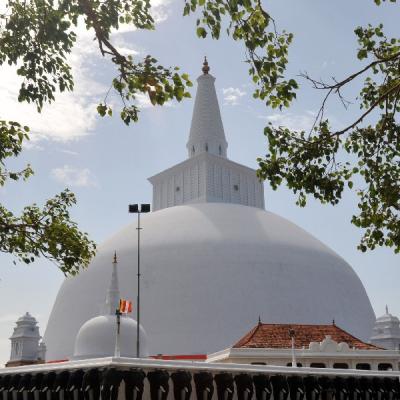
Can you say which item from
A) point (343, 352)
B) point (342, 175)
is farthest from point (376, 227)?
point (343, 352)

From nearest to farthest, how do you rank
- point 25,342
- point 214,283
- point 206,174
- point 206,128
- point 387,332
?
point 214,283 < point 387,332 < point 25,342 < point 206,174 < point 206,128

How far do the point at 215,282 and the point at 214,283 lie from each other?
0.32 ft

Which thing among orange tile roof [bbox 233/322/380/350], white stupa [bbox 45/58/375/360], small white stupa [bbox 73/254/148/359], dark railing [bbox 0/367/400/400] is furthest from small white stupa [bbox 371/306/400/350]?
dark railing [bbox 0/367/400/400]

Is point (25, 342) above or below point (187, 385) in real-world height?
above

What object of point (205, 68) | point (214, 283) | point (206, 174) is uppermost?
point (205, 68)

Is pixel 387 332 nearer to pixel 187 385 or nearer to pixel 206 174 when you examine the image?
pixel 206 174

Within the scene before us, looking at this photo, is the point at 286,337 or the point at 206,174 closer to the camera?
the point at 286,337

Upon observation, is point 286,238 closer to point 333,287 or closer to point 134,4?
point 333,287

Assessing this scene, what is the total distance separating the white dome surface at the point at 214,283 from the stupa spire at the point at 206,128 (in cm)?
887

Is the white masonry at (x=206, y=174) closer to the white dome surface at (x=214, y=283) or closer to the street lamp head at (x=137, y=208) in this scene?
the white dome surface at (x=214, y=283)

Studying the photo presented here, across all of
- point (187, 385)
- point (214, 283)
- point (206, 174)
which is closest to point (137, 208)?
point (214, 283)

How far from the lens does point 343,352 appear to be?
1271 inches

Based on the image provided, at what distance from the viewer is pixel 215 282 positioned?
134 ft

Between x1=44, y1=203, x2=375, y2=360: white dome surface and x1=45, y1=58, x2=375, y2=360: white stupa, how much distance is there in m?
0.07
